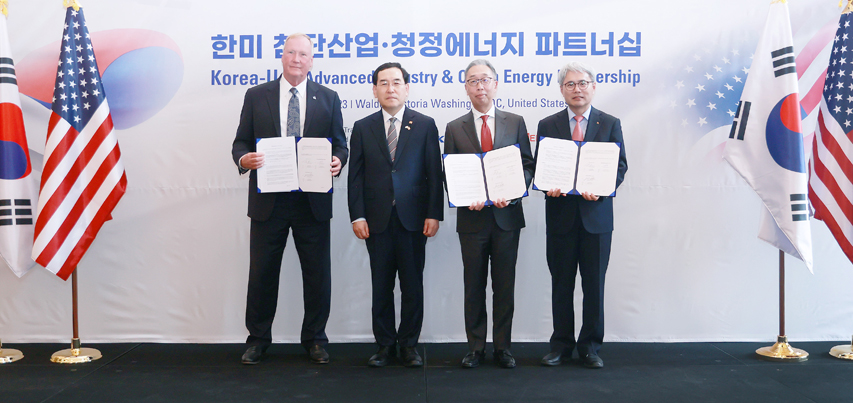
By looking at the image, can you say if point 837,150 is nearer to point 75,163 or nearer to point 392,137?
point 392,137

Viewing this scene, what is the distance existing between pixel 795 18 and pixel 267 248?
382 centimetres

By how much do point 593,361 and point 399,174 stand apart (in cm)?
154

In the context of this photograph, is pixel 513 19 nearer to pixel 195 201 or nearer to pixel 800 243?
pixel 800 243

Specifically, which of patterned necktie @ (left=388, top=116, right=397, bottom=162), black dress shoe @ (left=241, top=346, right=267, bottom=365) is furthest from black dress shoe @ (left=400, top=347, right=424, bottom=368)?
patterned necktie @ (left=388, top=116, right=397, bottom=162)

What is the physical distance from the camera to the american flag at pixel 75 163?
11.5 feet

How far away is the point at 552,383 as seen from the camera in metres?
3.05

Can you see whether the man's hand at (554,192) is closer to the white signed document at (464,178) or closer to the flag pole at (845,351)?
the white signed document at (464,178)

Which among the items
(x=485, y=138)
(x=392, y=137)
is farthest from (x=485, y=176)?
(x=392, y=137)

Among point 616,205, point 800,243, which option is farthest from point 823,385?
point 616,205

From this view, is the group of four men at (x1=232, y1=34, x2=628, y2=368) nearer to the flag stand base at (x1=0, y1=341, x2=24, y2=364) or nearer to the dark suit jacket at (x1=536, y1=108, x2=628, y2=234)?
the dark suit jacket at (x1=536, y1=108, x2=628, y2=234)

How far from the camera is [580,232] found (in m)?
3.31

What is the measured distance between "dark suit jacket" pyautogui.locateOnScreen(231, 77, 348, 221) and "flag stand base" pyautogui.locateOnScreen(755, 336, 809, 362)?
111 inches

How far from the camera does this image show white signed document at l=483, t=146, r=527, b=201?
3137 millimetres

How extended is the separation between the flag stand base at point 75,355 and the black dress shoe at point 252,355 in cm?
97
